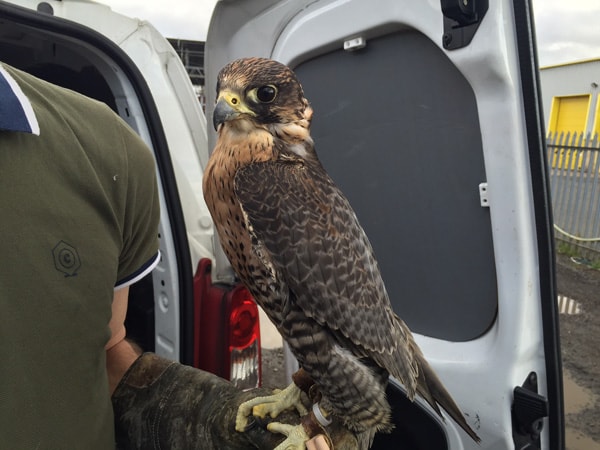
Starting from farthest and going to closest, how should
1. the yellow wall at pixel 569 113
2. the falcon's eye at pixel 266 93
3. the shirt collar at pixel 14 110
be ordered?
the yellow wall at pixel 569 113
the falcon's eye at pixel 266 93
the shirt collar at pixel 14 110

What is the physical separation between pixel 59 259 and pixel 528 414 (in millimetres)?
1349

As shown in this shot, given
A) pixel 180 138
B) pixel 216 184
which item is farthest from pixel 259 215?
pixel 180 138

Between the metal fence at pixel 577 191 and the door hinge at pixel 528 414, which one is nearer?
the door hinge at pixel 528 414

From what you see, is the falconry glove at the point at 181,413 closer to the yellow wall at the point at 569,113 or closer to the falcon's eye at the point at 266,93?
the falcon's eye at the point at 266,93

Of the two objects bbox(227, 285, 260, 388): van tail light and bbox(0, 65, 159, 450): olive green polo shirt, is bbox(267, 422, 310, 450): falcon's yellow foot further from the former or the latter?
bbox(227, 285, 260, 388): van tail light

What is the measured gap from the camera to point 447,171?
1.63 m

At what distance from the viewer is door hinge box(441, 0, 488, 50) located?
1282 millimetres

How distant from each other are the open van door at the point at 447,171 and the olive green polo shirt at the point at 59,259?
619 millimetres

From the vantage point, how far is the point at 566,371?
511 cm

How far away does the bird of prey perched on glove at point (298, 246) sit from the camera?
1.32 metres

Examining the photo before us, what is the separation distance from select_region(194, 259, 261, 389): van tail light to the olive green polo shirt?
703 mm

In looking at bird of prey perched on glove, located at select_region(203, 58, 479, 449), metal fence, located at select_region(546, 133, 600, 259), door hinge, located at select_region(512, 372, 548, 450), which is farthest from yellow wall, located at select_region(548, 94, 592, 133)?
bird of prey perched on glove, located at select_region(203, 58, 479, 449)

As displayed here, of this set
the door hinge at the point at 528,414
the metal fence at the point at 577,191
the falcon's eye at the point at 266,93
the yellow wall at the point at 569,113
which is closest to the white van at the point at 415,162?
the door hinge at the point at 528,414

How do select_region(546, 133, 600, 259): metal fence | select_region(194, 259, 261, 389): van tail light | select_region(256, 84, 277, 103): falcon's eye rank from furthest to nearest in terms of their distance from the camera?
select_region(546, 133, 600, 259): metal fence < select_region(194, 259, 261, 389): van tail light < select_region(256, 84, 277, 103): falcon's eye
